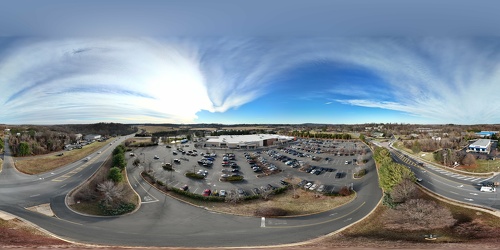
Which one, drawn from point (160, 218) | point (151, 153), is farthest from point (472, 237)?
point (151, 153)

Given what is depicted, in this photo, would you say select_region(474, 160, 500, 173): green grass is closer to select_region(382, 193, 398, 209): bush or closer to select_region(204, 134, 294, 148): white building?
select_region(382, 193, 398, 209): bush

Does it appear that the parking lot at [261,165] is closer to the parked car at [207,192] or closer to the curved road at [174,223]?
the parked car at [207,192]

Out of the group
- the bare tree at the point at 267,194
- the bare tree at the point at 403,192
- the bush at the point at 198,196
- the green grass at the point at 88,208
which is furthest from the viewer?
the bare tree at the point at 267,194

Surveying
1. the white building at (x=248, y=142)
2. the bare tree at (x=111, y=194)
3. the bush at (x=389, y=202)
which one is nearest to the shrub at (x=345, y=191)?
the bush at (x=389, y=202)

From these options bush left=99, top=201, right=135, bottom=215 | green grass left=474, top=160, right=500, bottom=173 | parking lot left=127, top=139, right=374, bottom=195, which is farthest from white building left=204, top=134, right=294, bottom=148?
green grass left=474, top=160, right=500, bottom=173

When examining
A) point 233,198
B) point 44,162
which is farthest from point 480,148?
point 44,162

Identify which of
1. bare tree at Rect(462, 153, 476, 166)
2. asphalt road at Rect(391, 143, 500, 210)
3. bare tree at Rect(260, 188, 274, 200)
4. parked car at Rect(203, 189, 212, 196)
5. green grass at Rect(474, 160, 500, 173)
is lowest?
parked car at Rect(203, 189, 212, 196)

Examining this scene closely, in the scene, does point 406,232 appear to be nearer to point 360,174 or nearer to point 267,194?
point 267,194
